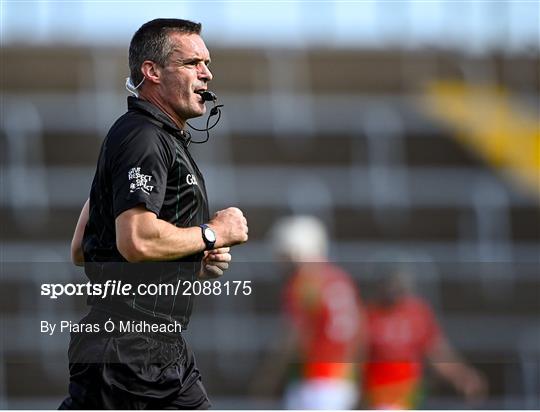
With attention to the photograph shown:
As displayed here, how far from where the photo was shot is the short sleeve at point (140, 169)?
315cm

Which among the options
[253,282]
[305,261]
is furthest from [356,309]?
[253,282]

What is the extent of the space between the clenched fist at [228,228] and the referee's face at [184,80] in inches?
11.4

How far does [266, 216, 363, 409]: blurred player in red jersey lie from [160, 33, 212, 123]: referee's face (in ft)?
12.7

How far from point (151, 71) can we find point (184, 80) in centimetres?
9

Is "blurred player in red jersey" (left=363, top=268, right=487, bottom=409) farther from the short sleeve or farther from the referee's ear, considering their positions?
the short sleeve

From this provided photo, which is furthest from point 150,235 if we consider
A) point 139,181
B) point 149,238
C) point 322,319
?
point 322,319

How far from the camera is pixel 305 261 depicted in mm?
7367

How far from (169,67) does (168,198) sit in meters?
0.38

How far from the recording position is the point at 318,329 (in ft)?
23.9

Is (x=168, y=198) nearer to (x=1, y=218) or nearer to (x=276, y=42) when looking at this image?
(x=1, y=218)

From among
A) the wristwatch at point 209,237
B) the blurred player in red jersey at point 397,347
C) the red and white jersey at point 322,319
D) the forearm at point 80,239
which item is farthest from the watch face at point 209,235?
the blurred player in red jersey at point 397,347

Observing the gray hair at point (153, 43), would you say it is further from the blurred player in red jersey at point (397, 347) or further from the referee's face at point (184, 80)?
the blurred player in red jersey at point (397, 347)

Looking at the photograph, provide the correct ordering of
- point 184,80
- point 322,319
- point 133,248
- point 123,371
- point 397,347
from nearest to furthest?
point 133,248, point 123,371, point 184,80, point 322,319, point 397,347

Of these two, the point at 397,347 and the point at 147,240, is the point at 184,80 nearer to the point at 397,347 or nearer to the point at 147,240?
the point at 147,240
